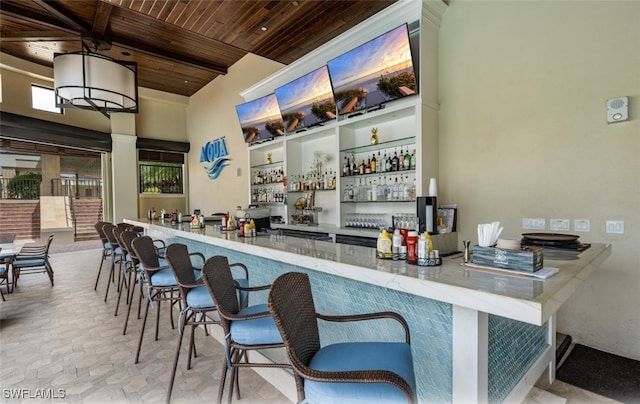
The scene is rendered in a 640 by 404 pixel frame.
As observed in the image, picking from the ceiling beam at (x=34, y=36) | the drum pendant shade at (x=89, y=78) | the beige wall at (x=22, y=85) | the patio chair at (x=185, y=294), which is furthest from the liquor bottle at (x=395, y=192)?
the beige wall at (x=22, y=85)

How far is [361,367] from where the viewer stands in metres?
1.28

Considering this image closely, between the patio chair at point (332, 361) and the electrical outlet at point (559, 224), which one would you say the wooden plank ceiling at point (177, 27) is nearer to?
the electrical outlet at point (559, 224)

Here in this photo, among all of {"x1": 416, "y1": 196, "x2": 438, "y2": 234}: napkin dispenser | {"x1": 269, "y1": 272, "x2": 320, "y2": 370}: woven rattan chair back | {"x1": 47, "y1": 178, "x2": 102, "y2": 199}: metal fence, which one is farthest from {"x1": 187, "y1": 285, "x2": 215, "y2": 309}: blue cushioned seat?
{"x1": 47, "y1": 178, "x2": 102, "y2": 199}: metal fence

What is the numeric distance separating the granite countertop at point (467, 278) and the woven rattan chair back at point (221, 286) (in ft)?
1.17

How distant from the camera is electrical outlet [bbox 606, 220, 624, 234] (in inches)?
100.0

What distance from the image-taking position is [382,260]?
1.67m

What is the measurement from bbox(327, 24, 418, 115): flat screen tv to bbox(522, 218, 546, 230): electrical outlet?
178cm

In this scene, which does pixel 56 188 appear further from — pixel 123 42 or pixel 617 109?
pixel 617 109

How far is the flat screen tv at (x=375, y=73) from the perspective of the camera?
340 centimetres

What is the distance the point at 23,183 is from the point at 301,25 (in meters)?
9.71

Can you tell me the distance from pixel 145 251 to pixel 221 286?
4.58ft

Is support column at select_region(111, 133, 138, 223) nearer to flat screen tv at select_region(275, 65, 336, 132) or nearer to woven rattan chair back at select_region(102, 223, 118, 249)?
woven rattan chair back at select_region(102, 223, 118, 249)

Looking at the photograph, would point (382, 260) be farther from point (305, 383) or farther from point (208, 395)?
point (208, 395)

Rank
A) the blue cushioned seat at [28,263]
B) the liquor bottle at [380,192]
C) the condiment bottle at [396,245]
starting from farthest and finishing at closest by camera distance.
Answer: the blue cushioned seat at [28,263], the liquor bottle at [380,192], the condiment bottle at [396,245]
